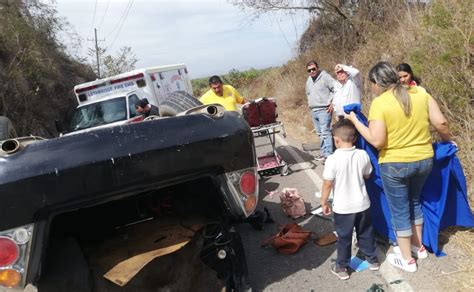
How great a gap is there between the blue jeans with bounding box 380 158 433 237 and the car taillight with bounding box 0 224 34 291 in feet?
9.43

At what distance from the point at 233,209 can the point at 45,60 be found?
65.1ft

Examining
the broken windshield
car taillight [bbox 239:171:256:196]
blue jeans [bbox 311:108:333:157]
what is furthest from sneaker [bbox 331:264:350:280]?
the broken windshield

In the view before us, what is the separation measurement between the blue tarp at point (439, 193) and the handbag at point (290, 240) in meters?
0.90

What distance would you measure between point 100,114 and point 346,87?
706 centimetres

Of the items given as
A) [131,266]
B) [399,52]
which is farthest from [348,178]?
[399,52]

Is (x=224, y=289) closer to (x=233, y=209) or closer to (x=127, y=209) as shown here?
(x=233, y=209)

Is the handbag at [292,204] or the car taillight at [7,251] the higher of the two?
the car taillight at [7,251]

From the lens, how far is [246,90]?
26750 mm

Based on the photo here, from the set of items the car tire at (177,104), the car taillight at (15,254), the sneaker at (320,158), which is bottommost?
the sneaker at (320,158)

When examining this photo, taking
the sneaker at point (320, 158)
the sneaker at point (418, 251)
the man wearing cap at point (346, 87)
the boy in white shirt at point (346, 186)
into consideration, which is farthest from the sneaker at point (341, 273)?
the sneaker at point (320, 158)

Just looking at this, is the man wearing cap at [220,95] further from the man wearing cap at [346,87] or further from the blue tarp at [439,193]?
the blue tarp at [439,193]

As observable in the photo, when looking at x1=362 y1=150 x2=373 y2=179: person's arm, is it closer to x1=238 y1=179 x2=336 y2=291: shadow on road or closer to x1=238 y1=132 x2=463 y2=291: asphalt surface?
x1=238 y1=132 x2=463 y2=291: asphalt surface

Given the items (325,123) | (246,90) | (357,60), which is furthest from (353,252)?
(246,90)

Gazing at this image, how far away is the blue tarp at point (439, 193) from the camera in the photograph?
3.67 metres
